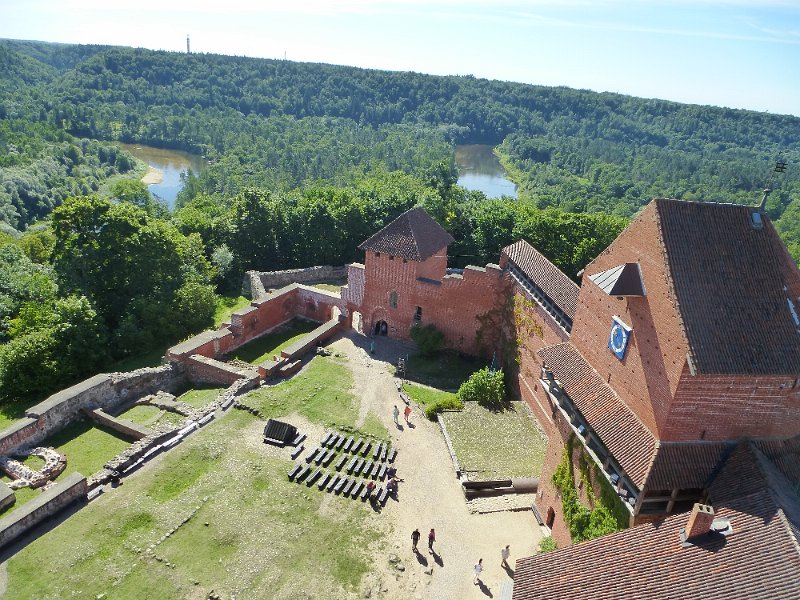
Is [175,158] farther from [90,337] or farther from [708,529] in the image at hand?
[708,529]

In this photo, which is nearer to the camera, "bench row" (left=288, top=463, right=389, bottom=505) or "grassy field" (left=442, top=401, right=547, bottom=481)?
"bench row" (left=288, top=463, right=389, bottom=505)

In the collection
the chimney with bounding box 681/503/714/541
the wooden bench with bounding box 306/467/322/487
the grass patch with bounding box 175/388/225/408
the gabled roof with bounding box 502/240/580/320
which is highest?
the gabled roof with bounding box 502/240/580/320

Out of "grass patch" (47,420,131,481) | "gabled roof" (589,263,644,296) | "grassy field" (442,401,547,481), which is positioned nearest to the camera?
"gabled roof" (589,263,644,296)

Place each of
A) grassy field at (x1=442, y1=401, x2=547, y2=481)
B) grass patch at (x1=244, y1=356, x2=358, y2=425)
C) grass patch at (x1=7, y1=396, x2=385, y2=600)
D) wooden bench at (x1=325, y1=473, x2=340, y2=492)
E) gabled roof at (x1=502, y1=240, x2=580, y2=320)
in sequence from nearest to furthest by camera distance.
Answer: grass patch at (x1=7, y1=396, x2=385, y2=600)
wooden bench at (x1=325, y1=473, x2=340, y2=492)
grassy field at (x1=442, y1=401, x2=547, y2=481)
gabled roof at (x1=502, y1=240, x2=580, y2=320)
grass patch at (x1=244, y1=356, x2=358, y2=425)

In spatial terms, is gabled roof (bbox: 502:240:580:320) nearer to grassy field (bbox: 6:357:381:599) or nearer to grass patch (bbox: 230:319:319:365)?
grassy field (bbox: 6:357:381:599)

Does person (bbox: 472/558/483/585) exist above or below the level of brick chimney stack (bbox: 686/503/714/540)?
below

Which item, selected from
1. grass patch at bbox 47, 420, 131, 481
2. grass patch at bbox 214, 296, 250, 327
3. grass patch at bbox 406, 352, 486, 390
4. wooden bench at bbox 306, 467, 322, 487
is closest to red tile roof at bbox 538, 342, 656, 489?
wooden bench at bbox 306, 467, 322, 487

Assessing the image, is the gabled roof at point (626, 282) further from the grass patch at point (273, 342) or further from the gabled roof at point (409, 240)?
the grass patch at point (273, 342)
